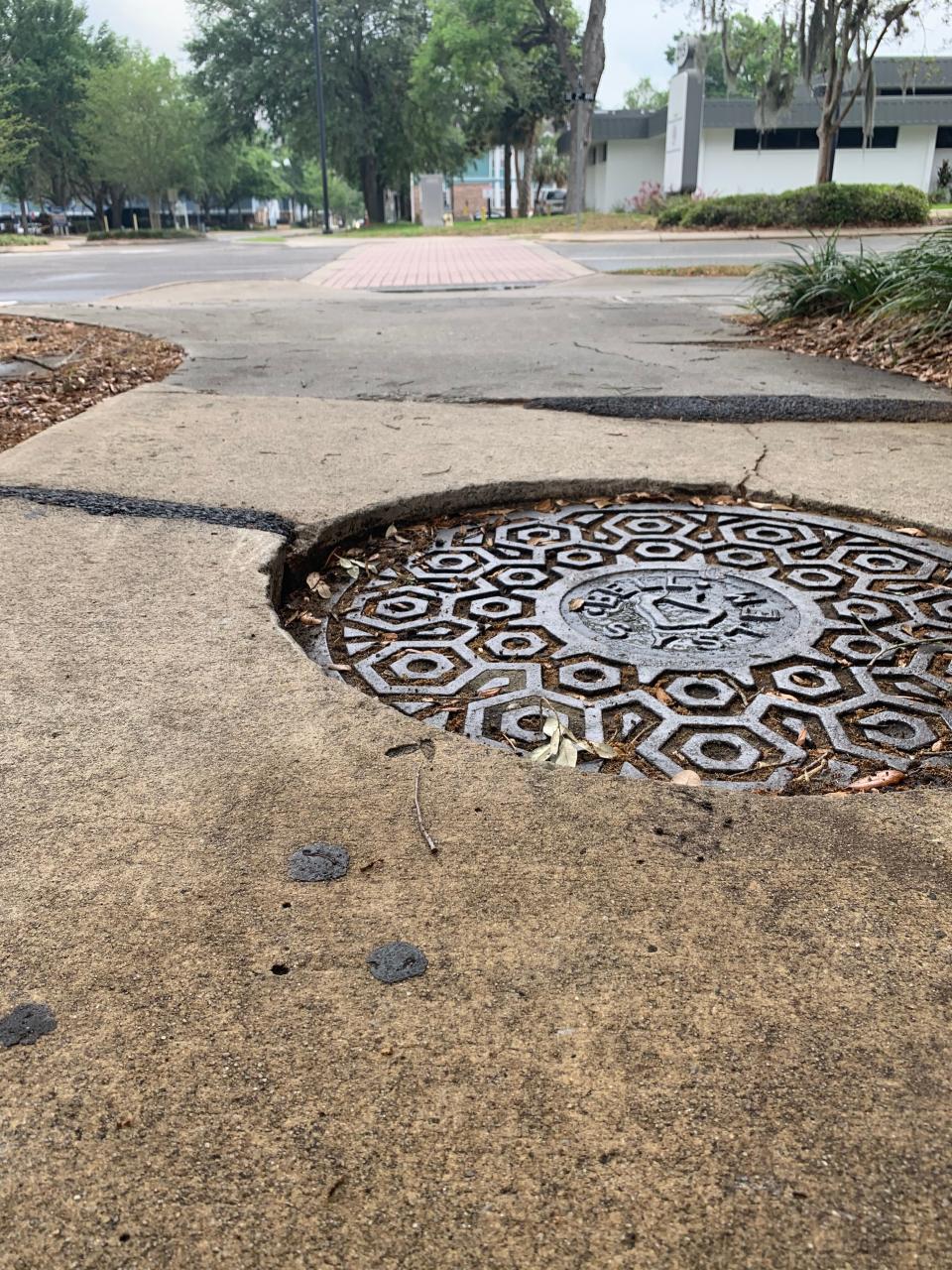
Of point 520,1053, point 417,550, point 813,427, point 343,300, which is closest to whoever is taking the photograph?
point 520,1053

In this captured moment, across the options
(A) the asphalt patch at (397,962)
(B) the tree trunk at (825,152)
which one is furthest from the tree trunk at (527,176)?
(A) the asphalt patch at (397,962)

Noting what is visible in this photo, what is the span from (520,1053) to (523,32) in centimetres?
5077

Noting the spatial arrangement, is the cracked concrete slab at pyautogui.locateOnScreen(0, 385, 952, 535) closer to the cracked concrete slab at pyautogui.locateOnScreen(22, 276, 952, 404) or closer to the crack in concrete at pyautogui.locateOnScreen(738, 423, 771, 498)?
the crack in concrete at pyautogui.locateOnScreen(738, 423, 771, 498)

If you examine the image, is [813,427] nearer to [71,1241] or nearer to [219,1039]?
[219,1039]

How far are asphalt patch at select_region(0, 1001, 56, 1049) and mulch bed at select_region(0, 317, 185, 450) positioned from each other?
4.00 m

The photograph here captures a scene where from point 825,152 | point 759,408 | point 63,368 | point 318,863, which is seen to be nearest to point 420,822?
point 318,863

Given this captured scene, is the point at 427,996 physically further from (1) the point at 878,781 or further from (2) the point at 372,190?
(2) the point at 372,190

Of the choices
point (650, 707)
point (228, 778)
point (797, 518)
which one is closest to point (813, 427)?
point (797, 518)

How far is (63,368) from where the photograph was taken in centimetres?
660

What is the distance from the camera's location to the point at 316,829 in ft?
5.99

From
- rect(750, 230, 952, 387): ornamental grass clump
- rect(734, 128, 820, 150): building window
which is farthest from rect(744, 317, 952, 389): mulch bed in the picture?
rect(734, 128, 820, 150): building window

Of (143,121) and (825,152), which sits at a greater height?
(143,121)

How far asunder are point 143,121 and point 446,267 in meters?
39.6

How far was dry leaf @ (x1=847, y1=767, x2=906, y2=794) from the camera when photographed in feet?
6.82
